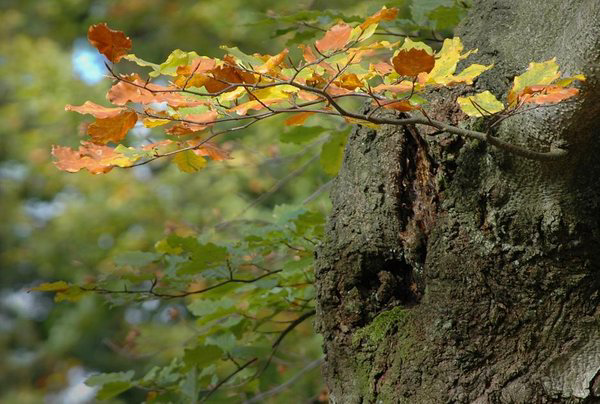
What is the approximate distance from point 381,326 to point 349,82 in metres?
0.45

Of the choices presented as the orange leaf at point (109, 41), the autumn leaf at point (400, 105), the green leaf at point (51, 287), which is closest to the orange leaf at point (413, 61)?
the autumn leaf at point (400, 105)

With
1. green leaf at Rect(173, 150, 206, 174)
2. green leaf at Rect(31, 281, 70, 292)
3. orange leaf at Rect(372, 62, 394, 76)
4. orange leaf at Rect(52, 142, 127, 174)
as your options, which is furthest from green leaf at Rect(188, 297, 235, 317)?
orange leaf at Rect(372, 62, 394, 76)

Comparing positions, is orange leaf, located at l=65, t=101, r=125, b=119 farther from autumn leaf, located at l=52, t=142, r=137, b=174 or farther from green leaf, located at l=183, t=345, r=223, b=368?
green leaf, located at l=183, t=345, r=223, b=368

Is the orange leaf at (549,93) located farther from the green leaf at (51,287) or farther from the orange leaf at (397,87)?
the green leaf at (51,287)

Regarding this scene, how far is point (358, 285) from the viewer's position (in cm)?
130

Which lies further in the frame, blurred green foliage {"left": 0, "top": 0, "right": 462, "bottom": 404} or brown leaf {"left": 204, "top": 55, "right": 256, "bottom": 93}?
blurred green foliage {"left": 0, "top": 0, "right": 462, "bottom": 404}

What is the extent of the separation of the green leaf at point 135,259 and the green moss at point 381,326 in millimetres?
601

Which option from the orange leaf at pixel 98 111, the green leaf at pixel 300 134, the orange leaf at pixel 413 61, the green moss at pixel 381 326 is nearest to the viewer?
the orange leaf at pixel 413 61

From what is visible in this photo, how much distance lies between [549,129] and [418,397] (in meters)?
0.44

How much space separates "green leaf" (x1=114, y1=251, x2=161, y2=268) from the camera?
1.71 metres

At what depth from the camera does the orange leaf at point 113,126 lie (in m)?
1.03

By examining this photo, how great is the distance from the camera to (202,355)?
176cm

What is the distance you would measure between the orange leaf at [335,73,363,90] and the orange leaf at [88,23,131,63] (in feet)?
0.89

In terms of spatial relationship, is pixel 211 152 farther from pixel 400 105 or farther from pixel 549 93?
pixel 549 93
